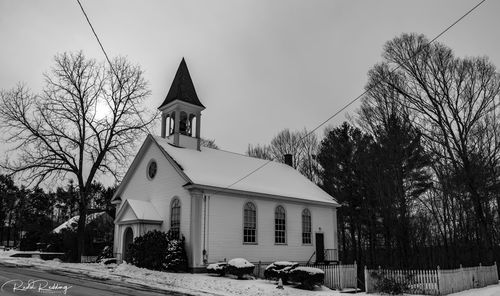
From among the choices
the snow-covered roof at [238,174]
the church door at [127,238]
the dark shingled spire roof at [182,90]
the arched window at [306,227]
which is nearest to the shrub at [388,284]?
the snow-covered roof at [238,174]

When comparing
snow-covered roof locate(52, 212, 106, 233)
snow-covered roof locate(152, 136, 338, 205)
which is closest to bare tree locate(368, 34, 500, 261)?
snow-covered roof locate(152, 136, 338, 205)

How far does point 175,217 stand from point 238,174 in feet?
16.1

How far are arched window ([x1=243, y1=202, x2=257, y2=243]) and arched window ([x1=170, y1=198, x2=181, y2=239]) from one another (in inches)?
147

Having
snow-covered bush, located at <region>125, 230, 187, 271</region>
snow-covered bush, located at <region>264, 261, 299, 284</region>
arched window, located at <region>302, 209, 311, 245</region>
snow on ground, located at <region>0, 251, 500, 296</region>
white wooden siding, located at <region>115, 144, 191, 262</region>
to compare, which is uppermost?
white wooden siding, located at <region>115, 144, 191, 262</region>

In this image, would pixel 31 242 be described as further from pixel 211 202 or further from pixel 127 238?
pixel 211 202

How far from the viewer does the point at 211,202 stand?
22.5m

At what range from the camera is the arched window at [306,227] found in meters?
27.8

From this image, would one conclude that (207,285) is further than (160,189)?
No

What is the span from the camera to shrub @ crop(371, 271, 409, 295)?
15.5 meters

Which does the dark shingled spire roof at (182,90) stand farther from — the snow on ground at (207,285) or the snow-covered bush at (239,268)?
the snow-covered bush at (239,268)

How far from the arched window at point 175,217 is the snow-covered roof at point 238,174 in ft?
6.56

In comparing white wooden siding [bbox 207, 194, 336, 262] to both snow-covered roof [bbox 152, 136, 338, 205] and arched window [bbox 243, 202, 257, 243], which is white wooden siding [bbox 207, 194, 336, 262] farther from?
snow-covered roof [bbox 152, 136, 338, 205]

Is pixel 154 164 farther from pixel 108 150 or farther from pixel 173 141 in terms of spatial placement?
pixel 108 150

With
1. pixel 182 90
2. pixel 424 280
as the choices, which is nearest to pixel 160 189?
pixel 182 90
